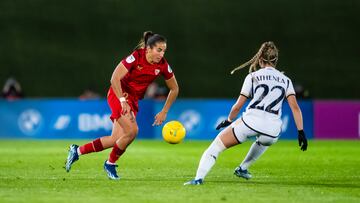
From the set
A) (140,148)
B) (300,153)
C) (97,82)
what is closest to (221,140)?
(300,153)

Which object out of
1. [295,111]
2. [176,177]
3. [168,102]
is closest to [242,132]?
[295,111]

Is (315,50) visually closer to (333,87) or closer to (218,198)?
(333,87)

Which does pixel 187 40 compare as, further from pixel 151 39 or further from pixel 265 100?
pixel 265 100

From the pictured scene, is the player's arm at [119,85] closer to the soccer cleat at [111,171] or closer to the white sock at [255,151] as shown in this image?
the soccer cleat at [111,171]

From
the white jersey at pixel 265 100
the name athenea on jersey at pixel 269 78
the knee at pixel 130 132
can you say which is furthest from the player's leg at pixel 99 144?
the name athenea on jersey at pixel 269 78

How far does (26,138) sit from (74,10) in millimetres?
11138

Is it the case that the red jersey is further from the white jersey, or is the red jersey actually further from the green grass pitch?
the white jersey

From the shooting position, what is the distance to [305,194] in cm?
984

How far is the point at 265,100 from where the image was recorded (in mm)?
10656

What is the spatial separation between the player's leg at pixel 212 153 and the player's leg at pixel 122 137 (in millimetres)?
1187

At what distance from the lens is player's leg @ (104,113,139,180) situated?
11398mm

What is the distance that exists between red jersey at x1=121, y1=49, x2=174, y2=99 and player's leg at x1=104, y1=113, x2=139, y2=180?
43cm

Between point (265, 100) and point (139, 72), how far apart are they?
71.3 inches

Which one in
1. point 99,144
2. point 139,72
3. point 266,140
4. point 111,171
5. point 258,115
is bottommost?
point 111,171
